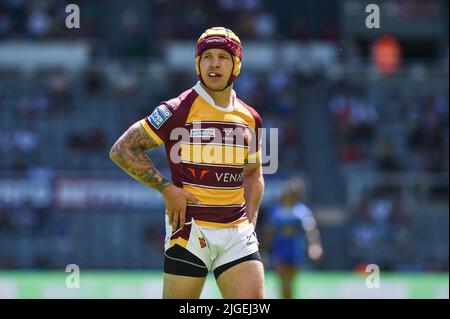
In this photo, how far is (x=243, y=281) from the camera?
625cm

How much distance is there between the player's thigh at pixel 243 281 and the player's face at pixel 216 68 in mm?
1166

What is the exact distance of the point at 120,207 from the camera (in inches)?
938

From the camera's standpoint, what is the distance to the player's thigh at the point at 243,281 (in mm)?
6207

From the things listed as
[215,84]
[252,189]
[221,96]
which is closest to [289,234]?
[252,189]

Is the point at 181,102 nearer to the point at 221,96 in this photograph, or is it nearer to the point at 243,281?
the point at 221,96

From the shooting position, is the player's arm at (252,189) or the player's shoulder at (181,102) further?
the player's arm at (252,189)

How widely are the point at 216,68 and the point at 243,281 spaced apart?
1.38m

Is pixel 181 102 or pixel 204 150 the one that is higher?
pixel 181 102

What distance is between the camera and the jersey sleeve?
20.9 feet

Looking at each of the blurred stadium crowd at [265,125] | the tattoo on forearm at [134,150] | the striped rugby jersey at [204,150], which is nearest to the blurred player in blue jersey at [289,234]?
the striped rugby jersey at [204,150]

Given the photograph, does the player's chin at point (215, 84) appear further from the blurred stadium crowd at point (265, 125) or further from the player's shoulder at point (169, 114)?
the blurred stadium crowd at point (265, 125)

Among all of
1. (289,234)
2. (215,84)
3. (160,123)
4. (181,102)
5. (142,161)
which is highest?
(215,84)

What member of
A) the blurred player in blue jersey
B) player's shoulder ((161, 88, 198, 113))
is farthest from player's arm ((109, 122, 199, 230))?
the blurred player in blue jersey

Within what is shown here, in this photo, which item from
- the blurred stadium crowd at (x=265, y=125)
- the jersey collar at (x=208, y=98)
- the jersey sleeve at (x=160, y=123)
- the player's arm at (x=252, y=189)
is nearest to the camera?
the jersey sleeve at (x=160, y=123)
